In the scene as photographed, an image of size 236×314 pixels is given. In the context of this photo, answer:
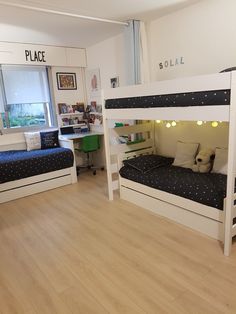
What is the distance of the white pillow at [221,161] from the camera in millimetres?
2766

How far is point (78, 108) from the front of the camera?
16.9ft

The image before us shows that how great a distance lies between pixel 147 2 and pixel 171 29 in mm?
596

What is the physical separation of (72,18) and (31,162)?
6.92 feet

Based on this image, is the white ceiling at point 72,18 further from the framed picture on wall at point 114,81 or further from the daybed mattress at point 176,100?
the daybed mattress at point 176,100

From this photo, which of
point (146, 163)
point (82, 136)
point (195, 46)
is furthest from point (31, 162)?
point (195, 46)

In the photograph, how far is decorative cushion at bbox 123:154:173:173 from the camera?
3197 mm

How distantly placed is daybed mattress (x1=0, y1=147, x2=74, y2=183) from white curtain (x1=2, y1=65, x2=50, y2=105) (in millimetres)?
1009

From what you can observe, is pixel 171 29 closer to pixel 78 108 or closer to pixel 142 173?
pixel 142 173

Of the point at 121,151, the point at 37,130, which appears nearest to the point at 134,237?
the point at 121,151

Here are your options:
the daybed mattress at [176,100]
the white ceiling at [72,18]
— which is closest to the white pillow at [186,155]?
the daybed mattress at [176,100]

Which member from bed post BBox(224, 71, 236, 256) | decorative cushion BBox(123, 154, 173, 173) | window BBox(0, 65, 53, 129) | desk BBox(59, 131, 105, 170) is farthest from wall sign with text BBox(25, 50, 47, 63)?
bed post BBox(224, 71, 236, 256)

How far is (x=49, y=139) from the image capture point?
14.9 ft

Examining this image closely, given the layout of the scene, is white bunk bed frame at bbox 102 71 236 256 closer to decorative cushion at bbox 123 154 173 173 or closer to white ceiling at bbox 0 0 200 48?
decorative cushion at bbox 123 154 173 173

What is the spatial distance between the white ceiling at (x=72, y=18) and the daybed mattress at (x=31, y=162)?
1835mm
